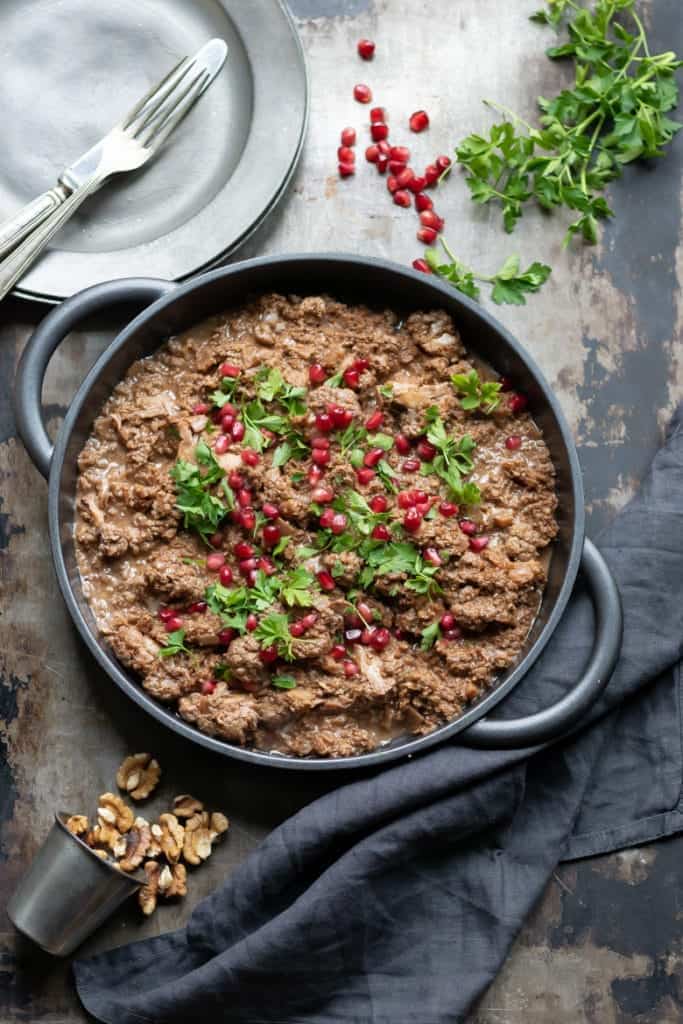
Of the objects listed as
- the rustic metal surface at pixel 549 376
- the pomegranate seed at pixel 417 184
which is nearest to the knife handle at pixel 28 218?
the rustic metal surface at pixel 549 376

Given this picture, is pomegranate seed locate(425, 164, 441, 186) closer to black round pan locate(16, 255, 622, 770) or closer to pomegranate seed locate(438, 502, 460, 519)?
black round pan locate(16, 255, 622, 770)

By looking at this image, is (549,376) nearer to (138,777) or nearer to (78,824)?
(138,777)

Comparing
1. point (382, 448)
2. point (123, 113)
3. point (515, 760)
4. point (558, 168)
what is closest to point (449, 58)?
point (558, 168)

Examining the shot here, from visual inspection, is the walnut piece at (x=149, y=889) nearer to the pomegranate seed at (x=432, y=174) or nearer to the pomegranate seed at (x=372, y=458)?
the pomegranate seed at (x=372, y=458)

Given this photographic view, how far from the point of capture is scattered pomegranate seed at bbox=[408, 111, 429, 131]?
4.56m

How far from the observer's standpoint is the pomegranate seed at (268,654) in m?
4.07

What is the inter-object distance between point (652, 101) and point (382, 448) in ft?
5.47

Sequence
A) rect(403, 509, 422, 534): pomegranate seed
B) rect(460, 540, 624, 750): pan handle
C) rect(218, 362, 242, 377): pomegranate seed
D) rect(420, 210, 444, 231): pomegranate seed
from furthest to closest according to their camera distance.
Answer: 1. rect(420, 210, 444, 231): pomegranate seed
2. rect(218, 362, 242, 377): pomegranate seed
3. rect(403, 509, 422, 534): pomegranate seed
4. rect(460, 540, 624, 750): pan handle

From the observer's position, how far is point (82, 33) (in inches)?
182

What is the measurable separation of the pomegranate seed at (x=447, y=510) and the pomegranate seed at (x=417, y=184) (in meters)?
1.23

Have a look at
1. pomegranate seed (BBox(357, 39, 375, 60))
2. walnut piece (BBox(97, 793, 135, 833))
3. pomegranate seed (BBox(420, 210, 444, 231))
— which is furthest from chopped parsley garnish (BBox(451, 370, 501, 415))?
walnut piece (BBox(97, 793, 135, 833))

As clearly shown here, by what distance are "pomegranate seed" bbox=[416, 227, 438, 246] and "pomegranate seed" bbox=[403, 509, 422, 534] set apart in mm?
1102

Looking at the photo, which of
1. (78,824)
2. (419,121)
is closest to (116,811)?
(78,824)

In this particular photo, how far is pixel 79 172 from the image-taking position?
4.40 metres
